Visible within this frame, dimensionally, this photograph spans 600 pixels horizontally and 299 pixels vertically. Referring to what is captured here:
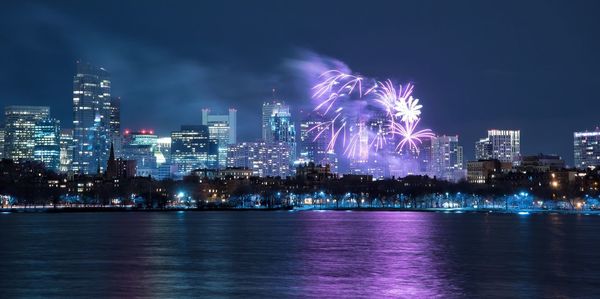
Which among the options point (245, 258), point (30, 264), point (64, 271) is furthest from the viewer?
point (245, 258)

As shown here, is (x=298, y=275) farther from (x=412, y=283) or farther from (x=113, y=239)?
(x=113, y=239)

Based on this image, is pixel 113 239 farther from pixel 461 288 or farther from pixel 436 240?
pixel 461 288

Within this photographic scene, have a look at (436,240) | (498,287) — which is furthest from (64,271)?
(436,240)

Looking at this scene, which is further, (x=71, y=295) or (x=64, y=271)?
(x=64, y=271)

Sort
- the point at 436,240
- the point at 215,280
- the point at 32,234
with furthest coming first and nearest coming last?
the point at 32,234 < the point at 436,240 < the point at 215,280

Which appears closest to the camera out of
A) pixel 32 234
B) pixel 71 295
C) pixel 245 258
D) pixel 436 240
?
Answer: pixel 71 295

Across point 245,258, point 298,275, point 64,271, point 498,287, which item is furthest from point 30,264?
point 498,287
